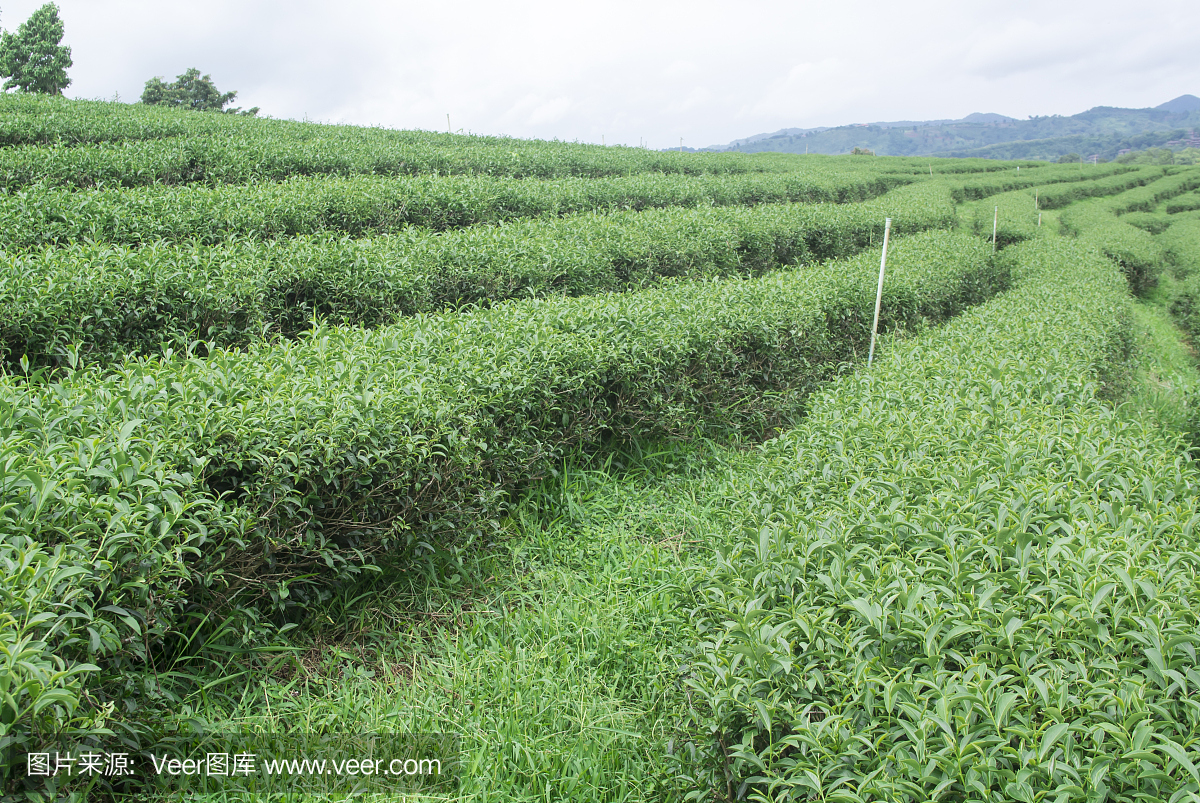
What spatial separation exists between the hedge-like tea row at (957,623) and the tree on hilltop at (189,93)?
39.1 meters

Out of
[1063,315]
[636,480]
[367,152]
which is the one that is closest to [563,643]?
[636,480]

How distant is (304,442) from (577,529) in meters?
1.86

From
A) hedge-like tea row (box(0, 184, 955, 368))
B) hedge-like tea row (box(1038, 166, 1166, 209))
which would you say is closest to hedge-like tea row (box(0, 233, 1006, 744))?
hedge-like tea row (box(0, 184, 955, 368))

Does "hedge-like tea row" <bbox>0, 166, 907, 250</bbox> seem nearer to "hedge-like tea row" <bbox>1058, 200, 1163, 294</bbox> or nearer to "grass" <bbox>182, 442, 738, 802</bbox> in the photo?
"grass" <bbox>182, 442, 738, 802</bbox>

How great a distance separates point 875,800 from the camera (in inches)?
59.3

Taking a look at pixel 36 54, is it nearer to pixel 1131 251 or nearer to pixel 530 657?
pixel 530 657

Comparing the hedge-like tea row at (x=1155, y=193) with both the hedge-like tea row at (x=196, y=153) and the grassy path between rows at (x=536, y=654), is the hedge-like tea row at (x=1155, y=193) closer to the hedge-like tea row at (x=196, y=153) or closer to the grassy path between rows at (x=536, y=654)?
the hedge-like tea row at (x=196, y=153)

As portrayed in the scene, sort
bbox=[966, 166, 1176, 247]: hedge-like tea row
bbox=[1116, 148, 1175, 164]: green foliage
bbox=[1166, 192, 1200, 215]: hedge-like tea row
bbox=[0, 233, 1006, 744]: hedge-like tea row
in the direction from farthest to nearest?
bbox=[1116, 148, 1175, 164]: green foliage, bbox=[1166, 192, 1200, 215]: hedge-like tea row, bbox=[966, 166, 1176, 247]: hedge-like tea row, bbox=[0, 233, 1006, 744]: hedge-like tea row

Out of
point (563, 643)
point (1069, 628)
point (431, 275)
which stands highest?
point (431, 275)

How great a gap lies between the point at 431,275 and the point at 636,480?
2913 millimetres

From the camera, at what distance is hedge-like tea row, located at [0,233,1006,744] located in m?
2.01

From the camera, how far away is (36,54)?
88.6ft

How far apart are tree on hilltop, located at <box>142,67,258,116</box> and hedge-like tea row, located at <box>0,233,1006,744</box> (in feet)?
121

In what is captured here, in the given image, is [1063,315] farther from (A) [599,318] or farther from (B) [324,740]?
(B) [324,740]
